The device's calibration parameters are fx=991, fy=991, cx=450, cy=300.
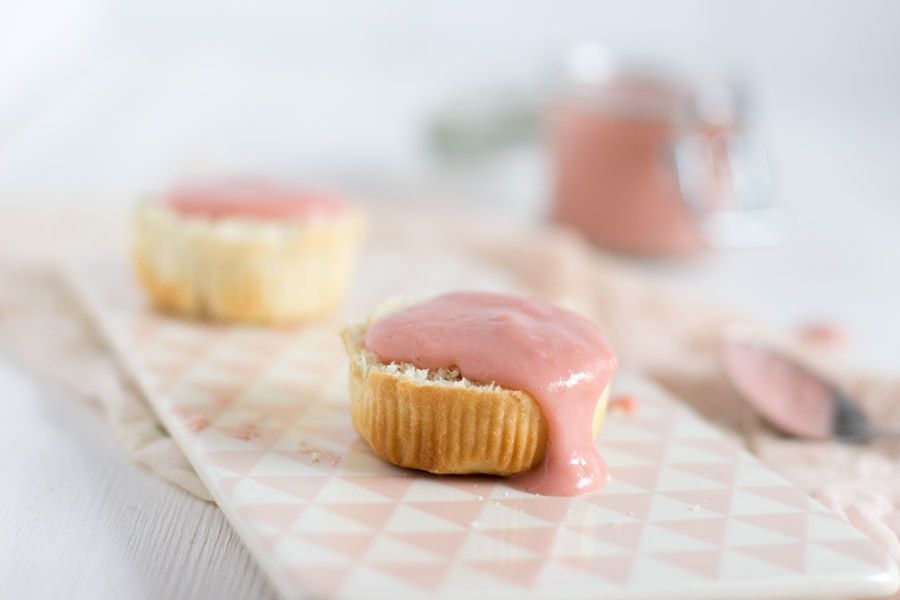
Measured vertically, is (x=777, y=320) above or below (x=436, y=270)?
below

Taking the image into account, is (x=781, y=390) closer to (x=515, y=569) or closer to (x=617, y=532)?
(x=617, y=532)

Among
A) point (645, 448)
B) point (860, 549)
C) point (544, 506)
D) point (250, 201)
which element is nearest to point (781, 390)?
point (645, 448)

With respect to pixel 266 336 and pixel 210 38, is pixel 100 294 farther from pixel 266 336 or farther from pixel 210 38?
pixel 210 38

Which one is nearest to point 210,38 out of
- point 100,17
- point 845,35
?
point 100,17

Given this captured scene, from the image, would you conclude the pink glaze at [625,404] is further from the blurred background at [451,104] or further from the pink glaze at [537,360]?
the blurred background at [451,104]

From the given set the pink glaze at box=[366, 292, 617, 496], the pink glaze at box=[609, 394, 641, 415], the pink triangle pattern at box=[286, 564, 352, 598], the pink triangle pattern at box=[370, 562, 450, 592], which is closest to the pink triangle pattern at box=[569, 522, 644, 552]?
the pink glaze at box=[366, 292, 617, 496]

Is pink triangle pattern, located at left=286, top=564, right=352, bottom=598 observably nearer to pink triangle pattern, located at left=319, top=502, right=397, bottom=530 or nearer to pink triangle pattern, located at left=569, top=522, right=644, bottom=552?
pink triangle pattern, located at left=319, top=502, right=397, bottom=530
